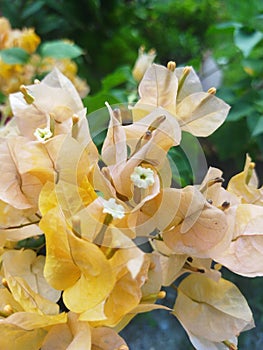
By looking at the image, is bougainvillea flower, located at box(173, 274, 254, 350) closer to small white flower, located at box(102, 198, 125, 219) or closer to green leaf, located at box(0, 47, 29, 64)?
small white flower, located at box(102, 198, 125, 219)

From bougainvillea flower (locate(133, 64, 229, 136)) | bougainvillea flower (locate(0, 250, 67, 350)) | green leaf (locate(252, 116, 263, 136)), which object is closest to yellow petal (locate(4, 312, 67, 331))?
bougainvillea flower (locate(0, 250, 67, 350))

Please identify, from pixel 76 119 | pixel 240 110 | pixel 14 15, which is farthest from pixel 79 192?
pixel 14 15

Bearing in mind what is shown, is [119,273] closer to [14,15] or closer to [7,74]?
[7,74]

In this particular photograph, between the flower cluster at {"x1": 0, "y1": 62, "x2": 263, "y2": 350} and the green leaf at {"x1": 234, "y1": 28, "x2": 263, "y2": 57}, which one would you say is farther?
the green leaf at {"x1": 234, "y1": 28, "x2": 263, "y2": 57}

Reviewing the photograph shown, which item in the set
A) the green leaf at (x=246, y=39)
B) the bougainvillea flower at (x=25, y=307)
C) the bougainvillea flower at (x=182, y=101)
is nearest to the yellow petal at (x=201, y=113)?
the bougainvillea flower at (x=182, y=101)

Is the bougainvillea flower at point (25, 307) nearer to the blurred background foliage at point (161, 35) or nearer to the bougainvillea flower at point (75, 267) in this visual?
the bougainvillea flower at point (75, 267)

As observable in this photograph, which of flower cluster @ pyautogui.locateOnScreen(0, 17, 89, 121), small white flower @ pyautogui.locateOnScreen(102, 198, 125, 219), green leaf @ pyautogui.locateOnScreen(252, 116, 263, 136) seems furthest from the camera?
flower cluster @ pyautogui.locateOnScreen(0, 17, 89, 121)

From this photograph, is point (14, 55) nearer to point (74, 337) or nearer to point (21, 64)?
point (21, 64)
